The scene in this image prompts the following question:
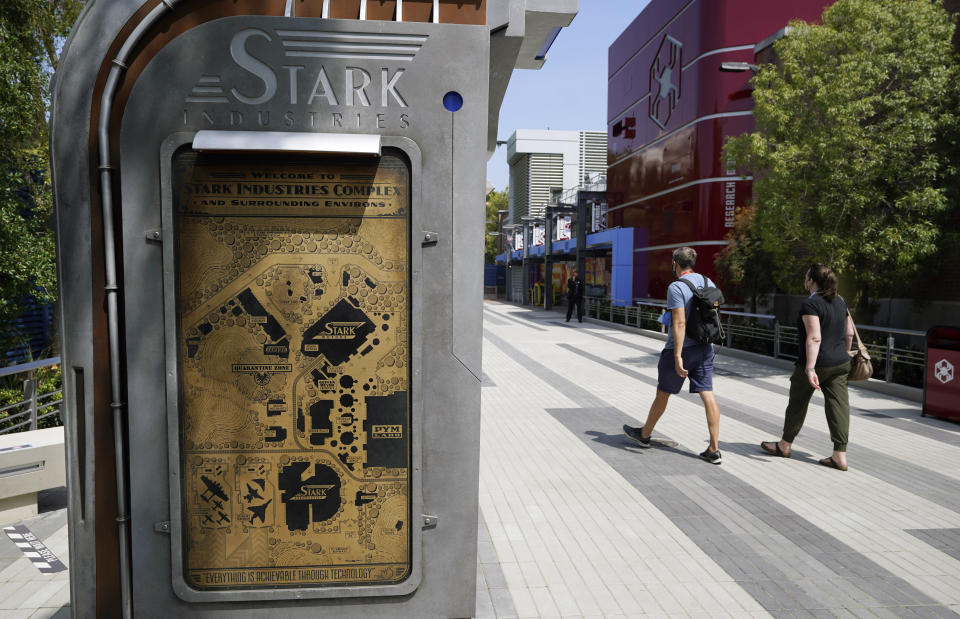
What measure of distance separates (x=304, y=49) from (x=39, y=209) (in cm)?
865

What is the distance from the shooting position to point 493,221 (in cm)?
6103

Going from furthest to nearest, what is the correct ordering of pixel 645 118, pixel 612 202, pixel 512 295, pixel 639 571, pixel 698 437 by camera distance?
1. pixel 512 295
2. pixel 612 202
3. pixel 645 118
4. pixel 698 437
5. pixel 639 571

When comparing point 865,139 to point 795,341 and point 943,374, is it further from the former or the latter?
point 943,374

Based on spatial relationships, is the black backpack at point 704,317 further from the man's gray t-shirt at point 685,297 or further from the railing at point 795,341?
the railing at point 795,341

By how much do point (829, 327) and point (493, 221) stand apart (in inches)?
2205

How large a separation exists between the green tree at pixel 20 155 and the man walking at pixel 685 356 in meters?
7.69

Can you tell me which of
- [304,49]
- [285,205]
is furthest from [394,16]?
[285,205]

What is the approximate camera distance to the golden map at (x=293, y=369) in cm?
288

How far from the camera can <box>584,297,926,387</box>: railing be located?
10.1 m

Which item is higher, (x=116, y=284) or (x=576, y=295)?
(x=116, y=284)

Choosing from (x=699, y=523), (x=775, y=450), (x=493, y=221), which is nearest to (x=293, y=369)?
(x=699, y=523)

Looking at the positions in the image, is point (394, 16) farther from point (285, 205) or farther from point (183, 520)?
point (183, 520)

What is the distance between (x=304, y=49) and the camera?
2.81 metres

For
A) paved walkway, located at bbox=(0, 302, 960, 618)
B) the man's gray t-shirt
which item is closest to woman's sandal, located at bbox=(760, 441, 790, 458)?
paved walkway, located at bbox=(0, 302, 960, 618)
